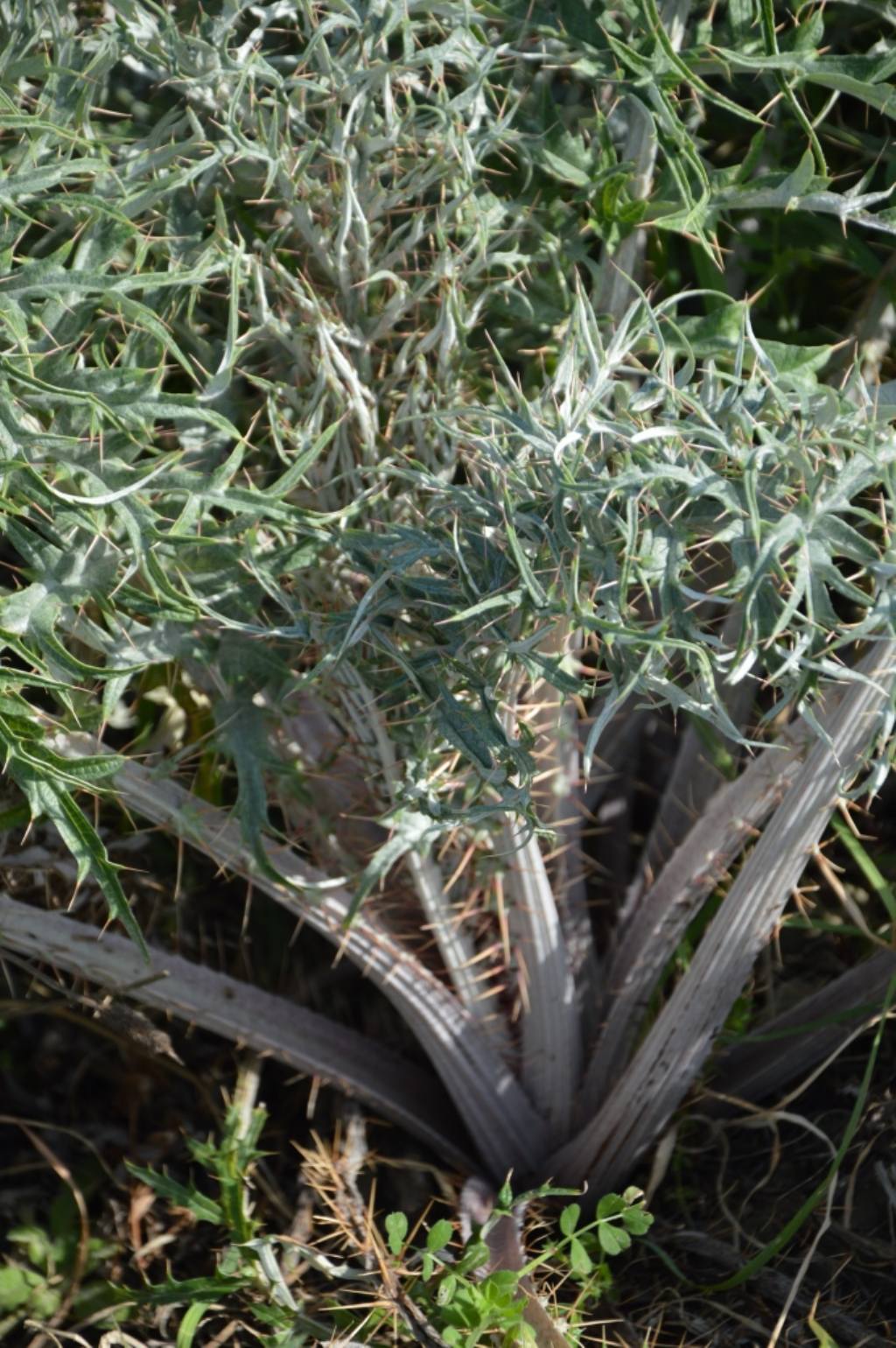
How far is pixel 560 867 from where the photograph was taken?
154 centimetres

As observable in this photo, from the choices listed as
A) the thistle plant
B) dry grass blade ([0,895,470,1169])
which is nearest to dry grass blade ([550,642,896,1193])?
the thistle plant

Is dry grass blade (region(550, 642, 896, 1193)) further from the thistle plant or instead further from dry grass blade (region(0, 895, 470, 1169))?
dry grass blade (region(0, 895, 470, 1169))

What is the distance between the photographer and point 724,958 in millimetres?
1346

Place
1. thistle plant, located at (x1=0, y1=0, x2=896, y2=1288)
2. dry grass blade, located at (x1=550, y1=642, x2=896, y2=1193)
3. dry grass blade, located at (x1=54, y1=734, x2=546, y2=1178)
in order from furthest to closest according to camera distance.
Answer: dry grass blade, located at (x1=54, y1=734, x2=546, y2=1178), dry grass blade, located at (x1=550, y1=642, x2=896, y2=1193), thistle plant, located at (x1=0, y1=0, x2=896, y2=1288)

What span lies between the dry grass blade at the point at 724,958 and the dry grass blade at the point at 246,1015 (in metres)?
0.20

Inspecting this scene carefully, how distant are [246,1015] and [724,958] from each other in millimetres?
553

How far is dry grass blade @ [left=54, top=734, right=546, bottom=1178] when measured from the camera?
1.32 m

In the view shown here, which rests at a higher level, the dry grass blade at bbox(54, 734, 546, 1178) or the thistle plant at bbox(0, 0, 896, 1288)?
the thistle plant at bbox(0, 0, 896, 1288)

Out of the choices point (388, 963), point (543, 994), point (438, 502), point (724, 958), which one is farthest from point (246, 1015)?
point (438, 502)

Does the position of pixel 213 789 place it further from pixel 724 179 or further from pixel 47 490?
pixel 724 179

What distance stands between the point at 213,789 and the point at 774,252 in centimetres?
87

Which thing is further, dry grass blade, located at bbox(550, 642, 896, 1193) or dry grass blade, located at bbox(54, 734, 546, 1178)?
dry grass blade, located at bbox(54, 734, 546, 1178)

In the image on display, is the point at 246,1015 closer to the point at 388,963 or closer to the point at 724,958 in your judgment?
the point at 388,963

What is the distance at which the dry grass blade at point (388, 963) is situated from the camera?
1.32 m
